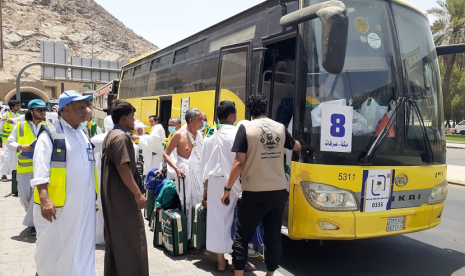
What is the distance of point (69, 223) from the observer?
3.31 meters

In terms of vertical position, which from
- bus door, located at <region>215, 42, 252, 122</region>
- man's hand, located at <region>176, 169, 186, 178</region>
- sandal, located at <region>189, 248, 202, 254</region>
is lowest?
sandal, located at <region>189, 248, 202, 254</region>

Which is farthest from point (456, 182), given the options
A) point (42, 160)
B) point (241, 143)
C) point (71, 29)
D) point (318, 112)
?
point (71, 29)

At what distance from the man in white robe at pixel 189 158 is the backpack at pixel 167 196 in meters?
0.15

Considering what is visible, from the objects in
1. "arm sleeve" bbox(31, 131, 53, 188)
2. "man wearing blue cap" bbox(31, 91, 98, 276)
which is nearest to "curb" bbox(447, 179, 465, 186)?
"man wearing blue cap" bbox(31, 91, 98, 276)

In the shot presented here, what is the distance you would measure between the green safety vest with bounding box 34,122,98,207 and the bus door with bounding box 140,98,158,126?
7.00 metres

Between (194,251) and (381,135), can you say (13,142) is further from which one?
(381,135)

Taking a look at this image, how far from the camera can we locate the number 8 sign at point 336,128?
4113 millimetres

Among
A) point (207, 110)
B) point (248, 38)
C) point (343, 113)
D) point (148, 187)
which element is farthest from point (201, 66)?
point (343, 113)

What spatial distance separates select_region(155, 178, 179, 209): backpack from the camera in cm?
510

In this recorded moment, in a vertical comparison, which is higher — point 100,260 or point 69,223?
point 69,223

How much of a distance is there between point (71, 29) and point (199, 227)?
11373 cm

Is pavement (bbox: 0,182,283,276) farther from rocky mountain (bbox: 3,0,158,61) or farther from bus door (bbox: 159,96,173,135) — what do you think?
rocky mountain (bbox: 3,0,158,61)

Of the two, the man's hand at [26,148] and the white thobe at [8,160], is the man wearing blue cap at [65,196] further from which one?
A: the white thobe at [8,160]

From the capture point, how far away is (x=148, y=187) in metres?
5.99
